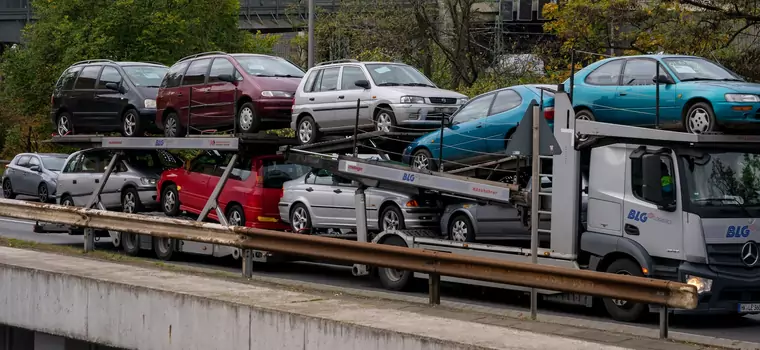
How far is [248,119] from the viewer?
17797 mm

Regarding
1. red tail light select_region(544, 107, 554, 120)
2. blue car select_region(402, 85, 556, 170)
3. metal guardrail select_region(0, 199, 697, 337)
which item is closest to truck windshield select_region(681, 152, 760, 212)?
red tail light select_region(544, 107, 554, 120)

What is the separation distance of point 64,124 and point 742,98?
1355 centimetres

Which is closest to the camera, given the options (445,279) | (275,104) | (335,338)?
(335,338)

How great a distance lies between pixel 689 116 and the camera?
41.8 feet

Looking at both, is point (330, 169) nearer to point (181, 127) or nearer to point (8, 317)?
point (181, 127)

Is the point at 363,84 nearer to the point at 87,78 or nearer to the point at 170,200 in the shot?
the point at 170,200

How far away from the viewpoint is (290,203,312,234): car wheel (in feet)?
55.8

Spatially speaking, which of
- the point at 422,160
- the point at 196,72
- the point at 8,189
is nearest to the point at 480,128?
the point at 422,160

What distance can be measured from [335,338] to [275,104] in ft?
30.7

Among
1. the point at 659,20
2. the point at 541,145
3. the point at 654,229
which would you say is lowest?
the point at 654,229

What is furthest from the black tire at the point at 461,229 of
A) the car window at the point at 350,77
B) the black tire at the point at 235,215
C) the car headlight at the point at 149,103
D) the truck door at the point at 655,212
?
the car headlight at the point at 149,103

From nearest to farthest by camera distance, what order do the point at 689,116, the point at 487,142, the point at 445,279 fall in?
the point at 689,116 < the point at 445,279 < the point at 487,142

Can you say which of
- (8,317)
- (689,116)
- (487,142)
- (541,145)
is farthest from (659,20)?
(8,317)

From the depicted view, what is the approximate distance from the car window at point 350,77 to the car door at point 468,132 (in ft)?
7.09
